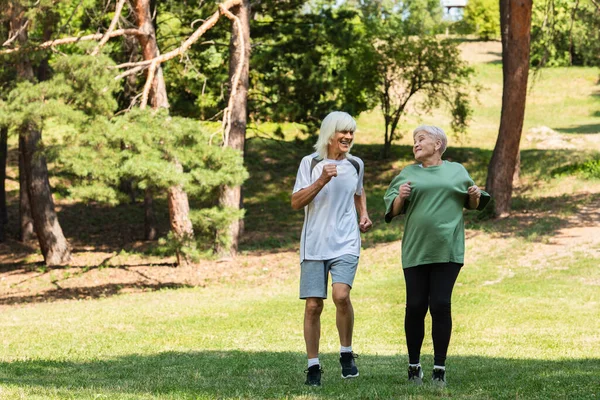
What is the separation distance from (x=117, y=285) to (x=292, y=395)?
15688mm

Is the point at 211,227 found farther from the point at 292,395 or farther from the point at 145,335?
the point at 292,395

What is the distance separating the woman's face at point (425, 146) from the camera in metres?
6.27

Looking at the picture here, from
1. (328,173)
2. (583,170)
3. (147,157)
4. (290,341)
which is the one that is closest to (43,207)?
(147,157)

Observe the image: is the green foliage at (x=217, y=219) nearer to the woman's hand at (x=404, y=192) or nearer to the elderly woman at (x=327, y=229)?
the elderly woman at (x=327, y=229)

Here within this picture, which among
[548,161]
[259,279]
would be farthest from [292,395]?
[548,161]

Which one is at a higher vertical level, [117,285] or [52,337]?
[52,337]

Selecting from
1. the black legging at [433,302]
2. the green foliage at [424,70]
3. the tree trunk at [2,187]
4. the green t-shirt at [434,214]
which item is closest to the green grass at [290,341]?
the black legging at [433,302]

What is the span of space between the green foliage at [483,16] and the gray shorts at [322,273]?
180ft

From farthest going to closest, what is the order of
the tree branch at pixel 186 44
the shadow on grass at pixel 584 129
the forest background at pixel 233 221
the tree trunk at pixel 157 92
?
the shadow on grass at pixel 584 129
the tree trunk at pixel 157 92
the tree branch at pixel 186 44
the forest background at pixel 233 221

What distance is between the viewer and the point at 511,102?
2195cm

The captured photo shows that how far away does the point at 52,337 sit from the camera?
37.4ft

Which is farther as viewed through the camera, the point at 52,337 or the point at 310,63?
the point at 310,63

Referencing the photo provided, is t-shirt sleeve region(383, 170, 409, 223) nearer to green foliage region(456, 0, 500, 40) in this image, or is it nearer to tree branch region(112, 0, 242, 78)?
tree branch region(112, 0, 242, 78)

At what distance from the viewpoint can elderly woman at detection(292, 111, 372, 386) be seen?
249 inches
